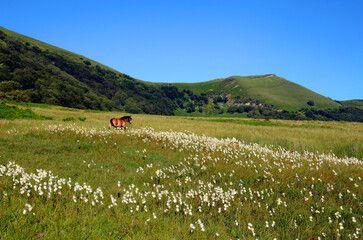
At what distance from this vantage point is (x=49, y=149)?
9.80m

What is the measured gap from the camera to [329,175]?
8305 mm

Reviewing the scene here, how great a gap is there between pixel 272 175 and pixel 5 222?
7.62 m

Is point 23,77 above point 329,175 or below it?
above

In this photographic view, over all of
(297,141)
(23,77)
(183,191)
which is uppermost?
(23,77)

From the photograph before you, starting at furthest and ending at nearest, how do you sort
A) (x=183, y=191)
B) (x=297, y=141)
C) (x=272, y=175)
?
(x=297, y=141)
(x=272, y=175)
(x=183, y=191)

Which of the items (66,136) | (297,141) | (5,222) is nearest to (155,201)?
(5,222)

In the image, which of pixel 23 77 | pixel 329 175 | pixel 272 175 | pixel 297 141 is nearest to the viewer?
pixel 272 175

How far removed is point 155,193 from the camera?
607 cm

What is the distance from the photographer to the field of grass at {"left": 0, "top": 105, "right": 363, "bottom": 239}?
13.1 feet

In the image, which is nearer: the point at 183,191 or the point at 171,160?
the point at 183,191

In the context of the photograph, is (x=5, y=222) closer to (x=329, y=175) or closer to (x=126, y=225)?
(x=126, y=225)

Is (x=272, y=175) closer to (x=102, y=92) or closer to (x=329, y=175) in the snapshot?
(x=329, y=175)

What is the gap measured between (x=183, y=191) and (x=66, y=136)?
900 centimetres

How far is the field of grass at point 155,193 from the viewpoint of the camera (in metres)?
3.98
